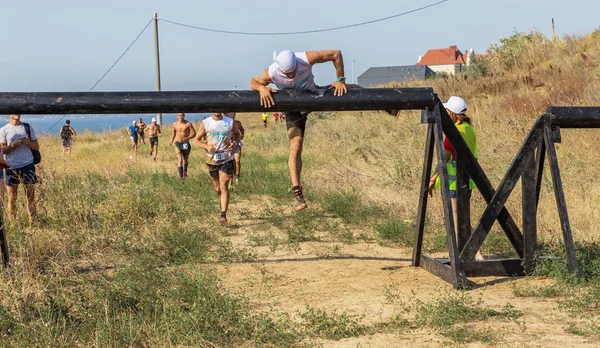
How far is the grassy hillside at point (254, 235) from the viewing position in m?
5.48

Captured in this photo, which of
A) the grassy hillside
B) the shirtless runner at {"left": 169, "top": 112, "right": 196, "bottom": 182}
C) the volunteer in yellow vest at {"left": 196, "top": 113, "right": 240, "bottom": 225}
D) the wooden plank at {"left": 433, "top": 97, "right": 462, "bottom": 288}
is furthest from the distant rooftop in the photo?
the wooden plank at {"left": 433, "top": 97, "right": 462, "bottom": 288}

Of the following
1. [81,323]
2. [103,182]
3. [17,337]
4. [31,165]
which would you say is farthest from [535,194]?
[103,182]

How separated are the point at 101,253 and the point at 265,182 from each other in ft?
22.8

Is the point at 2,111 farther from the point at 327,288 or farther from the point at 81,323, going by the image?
the point at 327,288

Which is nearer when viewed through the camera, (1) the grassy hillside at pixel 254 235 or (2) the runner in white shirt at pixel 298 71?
(1) the grassy hillside at pixel 254 235

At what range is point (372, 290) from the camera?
687 centimetres

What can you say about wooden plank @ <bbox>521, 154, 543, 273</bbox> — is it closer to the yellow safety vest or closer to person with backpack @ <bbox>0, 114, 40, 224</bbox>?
the yellow safety vest

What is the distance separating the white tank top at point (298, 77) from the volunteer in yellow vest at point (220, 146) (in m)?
3.55

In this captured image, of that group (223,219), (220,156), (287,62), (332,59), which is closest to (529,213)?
(332,59)

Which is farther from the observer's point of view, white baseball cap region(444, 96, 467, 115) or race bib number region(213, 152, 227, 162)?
race bib number region(213, 152, 227, 162)

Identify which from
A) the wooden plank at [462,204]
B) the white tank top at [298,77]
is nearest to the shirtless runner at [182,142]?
the white tank top at [298,77]

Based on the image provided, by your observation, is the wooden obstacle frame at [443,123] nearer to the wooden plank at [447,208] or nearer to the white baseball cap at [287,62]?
the wooden plank at [447,208]

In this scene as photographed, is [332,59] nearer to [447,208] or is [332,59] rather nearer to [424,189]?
[424,189]

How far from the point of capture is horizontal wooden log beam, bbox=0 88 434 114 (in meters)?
7.05
